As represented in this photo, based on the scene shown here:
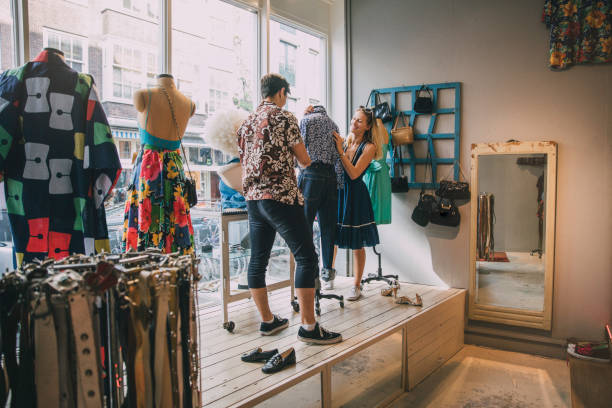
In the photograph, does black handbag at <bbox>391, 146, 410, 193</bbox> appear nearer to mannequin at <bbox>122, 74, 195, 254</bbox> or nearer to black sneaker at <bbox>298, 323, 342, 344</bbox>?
black sneaker at <bbox>298, 323, 342, 344</bbox>

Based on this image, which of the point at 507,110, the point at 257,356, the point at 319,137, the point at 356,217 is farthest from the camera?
the point at 507,110

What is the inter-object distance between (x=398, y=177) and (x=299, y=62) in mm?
1523

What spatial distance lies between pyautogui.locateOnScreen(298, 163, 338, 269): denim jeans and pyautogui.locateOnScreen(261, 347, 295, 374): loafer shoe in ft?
3.21

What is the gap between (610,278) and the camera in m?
3.26

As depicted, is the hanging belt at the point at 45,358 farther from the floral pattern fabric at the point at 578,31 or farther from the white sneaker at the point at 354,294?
the floral pattern fabric at the point at 578,31

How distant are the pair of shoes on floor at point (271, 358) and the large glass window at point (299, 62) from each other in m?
2.59

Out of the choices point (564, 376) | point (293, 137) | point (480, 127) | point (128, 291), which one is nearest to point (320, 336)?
point (293, 137)

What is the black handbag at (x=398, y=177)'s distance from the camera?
154 inches

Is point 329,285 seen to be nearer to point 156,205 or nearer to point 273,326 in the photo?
point 273,326

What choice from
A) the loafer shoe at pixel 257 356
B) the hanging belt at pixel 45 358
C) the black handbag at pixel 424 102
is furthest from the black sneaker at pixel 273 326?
the black handbag at pixel 424 102

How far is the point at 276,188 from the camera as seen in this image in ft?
7.01

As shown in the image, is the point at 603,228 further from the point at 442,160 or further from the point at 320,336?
the point at 320,336

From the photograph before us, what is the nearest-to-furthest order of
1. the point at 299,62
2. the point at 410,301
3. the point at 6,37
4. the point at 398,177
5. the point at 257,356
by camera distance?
the point at 257,356 < the point at 6,37 < the point at 410,301 < the point at 398,177 < the point at 299,62

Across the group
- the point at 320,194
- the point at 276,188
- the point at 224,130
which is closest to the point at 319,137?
the point at 320,194
